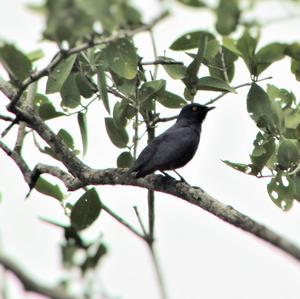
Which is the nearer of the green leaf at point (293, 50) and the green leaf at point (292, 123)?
the green leaf at point (293, 50)

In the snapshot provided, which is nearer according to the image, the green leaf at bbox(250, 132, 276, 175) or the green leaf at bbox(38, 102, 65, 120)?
the green leaf at bbox(250, 132, 276, 175)

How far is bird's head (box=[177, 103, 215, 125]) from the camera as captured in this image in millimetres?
7914

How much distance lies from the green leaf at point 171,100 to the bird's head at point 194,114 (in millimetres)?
1795

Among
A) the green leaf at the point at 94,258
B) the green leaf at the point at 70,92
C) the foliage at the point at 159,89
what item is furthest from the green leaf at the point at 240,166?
the green leaf at the point at 94,258

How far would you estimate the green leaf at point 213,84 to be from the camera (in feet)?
17.9

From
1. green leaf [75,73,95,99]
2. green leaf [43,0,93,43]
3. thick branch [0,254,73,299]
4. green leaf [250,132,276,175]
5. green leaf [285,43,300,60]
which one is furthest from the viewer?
green leaf [75,73,95,99]

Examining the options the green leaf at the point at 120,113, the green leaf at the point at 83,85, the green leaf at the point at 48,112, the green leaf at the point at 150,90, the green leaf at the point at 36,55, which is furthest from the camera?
the green leaf at the point at 36,55

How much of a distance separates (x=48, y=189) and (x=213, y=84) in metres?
1.50

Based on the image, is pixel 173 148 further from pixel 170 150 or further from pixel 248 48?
pixel 248 48

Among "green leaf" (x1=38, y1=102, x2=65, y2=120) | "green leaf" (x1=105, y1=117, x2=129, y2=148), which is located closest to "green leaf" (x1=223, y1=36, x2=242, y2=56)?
"green leaf" (x1=105, y1=117, x2=129, y2=148)

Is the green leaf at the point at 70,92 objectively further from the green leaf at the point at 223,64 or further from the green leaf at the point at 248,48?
the green leaf at the point at 248,48

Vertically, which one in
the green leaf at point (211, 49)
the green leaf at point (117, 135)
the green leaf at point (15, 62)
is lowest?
the green leaf at point (15, 62)

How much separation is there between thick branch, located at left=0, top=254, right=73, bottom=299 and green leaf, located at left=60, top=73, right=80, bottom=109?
3.42 metres

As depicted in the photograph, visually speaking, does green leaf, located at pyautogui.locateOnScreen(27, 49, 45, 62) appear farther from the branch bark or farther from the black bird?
the black bird
